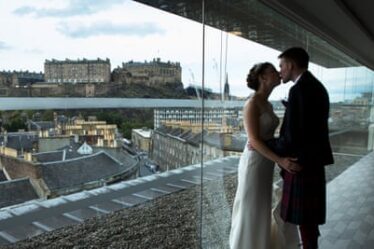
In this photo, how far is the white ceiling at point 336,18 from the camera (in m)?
3.02

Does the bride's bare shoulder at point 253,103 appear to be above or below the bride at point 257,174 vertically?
above

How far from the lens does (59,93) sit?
178 centimetres

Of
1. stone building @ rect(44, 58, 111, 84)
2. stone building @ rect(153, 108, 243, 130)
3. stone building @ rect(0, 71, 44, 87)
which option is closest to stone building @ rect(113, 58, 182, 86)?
stone building @ rect(44, 58, 111, 84)

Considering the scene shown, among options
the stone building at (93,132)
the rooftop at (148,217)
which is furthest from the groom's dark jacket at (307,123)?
the stone building at (93,132)

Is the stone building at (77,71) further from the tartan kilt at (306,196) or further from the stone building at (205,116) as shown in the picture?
the tartan kilt at (306,196)

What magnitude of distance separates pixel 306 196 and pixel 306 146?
0.33 metres

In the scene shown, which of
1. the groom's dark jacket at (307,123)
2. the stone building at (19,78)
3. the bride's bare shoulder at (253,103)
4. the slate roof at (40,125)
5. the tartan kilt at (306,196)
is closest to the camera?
the stone building at (19,78)

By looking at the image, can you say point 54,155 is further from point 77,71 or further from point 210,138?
point 210,138

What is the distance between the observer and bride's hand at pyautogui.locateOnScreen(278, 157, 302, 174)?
1990mm

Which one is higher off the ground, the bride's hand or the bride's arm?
the bride's arm

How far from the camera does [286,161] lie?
202 cm

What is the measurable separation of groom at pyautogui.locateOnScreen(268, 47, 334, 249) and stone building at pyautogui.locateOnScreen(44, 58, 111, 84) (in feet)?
3.59

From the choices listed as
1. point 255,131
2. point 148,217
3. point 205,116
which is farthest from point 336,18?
point 148,217

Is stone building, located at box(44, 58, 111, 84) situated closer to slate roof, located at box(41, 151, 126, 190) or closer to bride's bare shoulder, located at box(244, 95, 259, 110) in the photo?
slate roof, located at box(41, 151, 126, 190)
